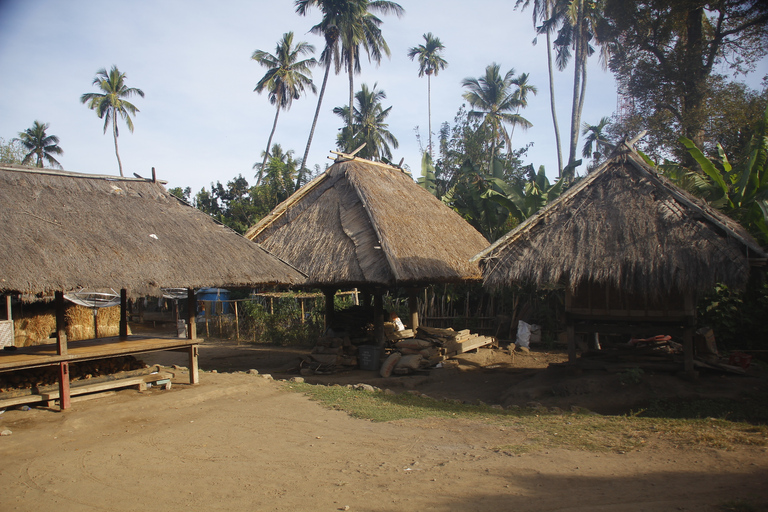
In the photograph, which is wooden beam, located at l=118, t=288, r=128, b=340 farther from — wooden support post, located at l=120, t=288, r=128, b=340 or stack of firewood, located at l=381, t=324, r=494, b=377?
stack of firewood, located at l=381, t=324, r=494, b=377

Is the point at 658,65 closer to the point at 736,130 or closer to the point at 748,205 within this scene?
the point at 736,130

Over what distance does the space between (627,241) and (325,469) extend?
6234mm

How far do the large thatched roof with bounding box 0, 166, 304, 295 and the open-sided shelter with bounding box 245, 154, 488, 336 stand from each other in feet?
5.98

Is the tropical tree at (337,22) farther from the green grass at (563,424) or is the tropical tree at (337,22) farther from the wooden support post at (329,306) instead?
the green grass at (563,424)

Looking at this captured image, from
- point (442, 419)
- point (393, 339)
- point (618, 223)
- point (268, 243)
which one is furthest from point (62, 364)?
point (618, 223)

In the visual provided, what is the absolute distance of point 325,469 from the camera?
507 cm

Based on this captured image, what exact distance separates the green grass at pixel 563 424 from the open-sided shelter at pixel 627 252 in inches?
88.0

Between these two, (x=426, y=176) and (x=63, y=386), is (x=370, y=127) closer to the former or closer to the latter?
(x=426, y=176)

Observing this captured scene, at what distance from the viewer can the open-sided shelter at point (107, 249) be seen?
707 cm

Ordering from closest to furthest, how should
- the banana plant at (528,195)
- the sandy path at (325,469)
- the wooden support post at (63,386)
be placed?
1. the sandy path at (325,469)
2. the wooden support post at (63,386)
3. the banana plant at (528,195)

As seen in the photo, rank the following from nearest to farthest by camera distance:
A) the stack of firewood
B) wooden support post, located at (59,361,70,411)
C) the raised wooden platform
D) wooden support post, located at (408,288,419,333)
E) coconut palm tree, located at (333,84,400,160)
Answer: the raised wooden platform < wooden support post, located at (59,361,70,411) < the stack of firewood < wooden support post, located at (408,288,419,333) < coconut palm tree, located at (333,84,400,160)

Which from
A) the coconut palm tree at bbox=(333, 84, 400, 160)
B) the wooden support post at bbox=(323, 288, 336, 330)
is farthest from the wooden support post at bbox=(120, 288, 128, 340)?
the coconut palm tree at bbox=(333, 84, 400, 160)

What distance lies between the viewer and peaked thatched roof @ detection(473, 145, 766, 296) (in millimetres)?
7852

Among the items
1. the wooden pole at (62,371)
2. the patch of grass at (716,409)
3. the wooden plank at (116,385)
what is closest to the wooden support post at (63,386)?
the wooden pole at (62,371)
